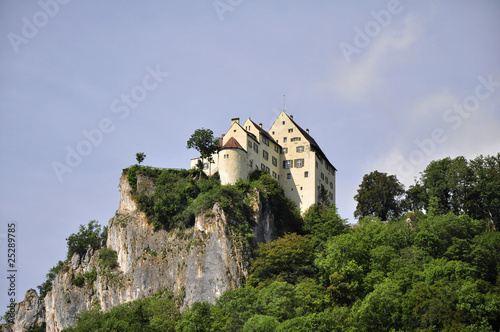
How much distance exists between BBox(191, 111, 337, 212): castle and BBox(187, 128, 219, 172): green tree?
4.49ft

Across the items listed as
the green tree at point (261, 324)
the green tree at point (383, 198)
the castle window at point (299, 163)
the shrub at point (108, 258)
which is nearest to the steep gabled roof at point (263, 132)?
the castle window at point (299, 163)

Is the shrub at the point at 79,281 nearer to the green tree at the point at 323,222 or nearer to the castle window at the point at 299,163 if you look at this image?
the green tree at the point at 323,222

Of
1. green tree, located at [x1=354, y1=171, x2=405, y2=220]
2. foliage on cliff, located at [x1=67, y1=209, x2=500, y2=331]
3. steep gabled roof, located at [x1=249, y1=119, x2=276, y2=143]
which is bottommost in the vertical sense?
foliage on cliff, located at [x1=67, y1=209, x2=500, y2=331]

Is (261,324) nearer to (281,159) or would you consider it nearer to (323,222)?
(323,222)

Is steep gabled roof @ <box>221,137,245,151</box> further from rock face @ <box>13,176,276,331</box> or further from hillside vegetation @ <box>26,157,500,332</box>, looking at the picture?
rock face @ <box>13,176,276,331</box>

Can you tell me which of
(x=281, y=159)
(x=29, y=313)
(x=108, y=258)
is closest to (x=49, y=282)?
(x=29, y=313)

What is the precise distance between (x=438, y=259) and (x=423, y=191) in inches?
1022

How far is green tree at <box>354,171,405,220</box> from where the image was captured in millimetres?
104162

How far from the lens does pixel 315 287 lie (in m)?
73.8

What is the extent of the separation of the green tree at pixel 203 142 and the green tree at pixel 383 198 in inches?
1013

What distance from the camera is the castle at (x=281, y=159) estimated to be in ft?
300

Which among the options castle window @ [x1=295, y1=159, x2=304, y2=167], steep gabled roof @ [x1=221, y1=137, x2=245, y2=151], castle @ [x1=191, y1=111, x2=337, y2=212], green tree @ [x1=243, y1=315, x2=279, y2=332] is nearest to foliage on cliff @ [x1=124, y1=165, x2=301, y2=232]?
castle @ [x1=191, y1=111, x2=337, y2=212]

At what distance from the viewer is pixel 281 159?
331ft

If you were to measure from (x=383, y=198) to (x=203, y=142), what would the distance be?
29.3 metres
